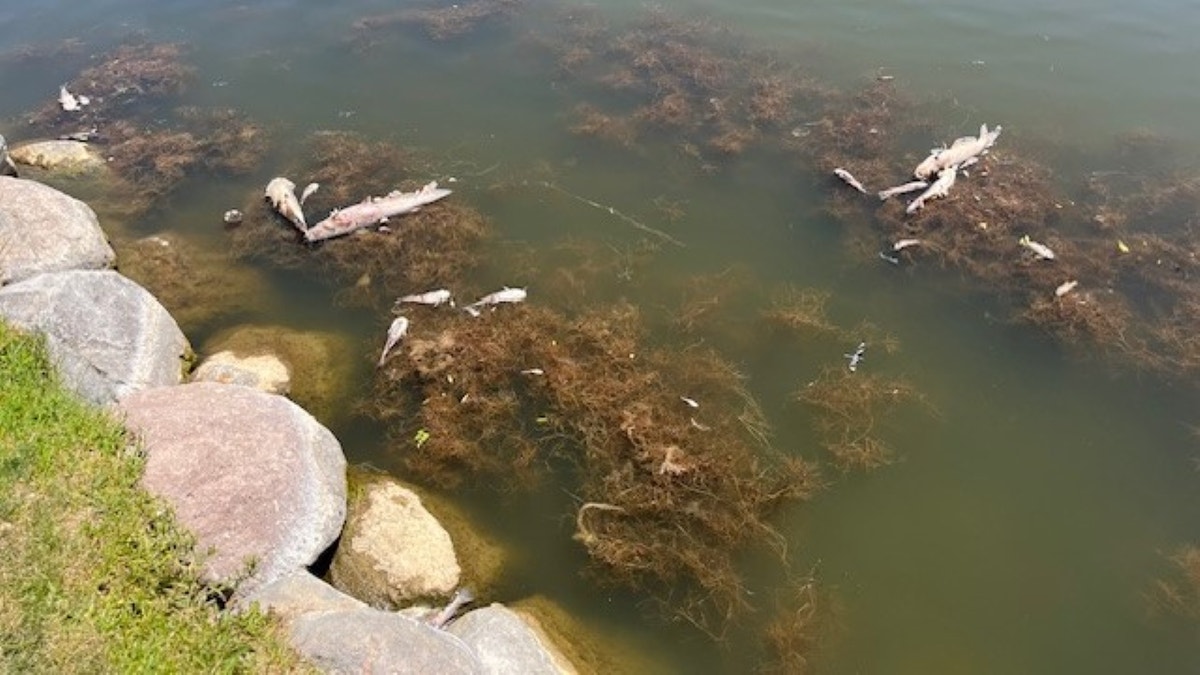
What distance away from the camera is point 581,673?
240 inches

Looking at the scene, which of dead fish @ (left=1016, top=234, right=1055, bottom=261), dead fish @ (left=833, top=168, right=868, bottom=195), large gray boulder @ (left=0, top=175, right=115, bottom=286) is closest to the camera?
large gray boulder @ (left=0, top=175, right=115, bottom=286)

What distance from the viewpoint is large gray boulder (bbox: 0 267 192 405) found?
6965 millimetres

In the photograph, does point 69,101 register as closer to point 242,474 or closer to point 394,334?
point 394,334

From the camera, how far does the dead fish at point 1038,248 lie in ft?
30.6

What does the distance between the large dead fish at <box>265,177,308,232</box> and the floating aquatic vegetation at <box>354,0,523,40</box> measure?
15.2 ft

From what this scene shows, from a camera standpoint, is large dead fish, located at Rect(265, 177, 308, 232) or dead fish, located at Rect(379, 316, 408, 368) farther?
large dead fish, located at Rect(265, 177, 308, 232)

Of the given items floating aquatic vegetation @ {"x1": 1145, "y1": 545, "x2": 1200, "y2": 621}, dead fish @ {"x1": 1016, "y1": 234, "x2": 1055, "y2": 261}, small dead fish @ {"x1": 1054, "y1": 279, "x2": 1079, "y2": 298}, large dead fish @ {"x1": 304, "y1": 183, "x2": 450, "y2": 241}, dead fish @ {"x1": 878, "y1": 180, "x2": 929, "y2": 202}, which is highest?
dead fish @ {"x1": 878, "y1": 180, "x2": 929, "y2": 202}

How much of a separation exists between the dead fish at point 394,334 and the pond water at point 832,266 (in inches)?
14.4

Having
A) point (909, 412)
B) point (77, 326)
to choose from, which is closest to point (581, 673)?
point (909, 412)

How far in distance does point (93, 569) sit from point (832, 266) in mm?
7631

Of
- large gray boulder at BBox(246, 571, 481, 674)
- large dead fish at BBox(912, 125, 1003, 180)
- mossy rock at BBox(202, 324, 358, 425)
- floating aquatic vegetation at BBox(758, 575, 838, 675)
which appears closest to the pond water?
floating aquatic vegetation at BBox(758, 575, 838, 675)

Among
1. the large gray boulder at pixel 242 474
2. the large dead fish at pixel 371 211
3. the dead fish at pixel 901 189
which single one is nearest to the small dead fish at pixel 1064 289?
the dead fish at pixel 901 189

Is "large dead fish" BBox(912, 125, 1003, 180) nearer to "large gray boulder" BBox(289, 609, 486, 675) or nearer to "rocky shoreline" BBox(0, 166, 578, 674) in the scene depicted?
"rocky shoreline" BBox(0, 166, 578, 674)

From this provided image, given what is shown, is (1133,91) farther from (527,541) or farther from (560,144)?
(527,541)
